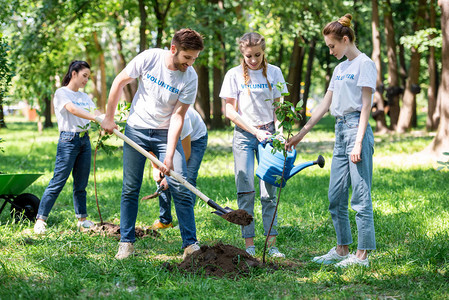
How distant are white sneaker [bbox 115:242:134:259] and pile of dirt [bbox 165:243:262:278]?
52cm

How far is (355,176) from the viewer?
4.16 meters

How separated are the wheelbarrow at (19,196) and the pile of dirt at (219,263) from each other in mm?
2405

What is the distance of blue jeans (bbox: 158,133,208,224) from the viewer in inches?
229

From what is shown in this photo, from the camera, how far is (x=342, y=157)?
4.26 meters


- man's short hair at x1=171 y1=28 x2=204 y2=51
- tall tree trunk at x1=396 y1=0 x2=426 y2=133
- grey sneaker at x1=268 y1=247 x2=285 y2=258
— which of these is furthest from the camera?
tall tree trunk at x1=396 y1=0 x2=426 y2=133

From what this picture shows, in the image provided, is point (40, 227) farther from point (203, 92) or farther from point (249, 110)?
point (203, 92)

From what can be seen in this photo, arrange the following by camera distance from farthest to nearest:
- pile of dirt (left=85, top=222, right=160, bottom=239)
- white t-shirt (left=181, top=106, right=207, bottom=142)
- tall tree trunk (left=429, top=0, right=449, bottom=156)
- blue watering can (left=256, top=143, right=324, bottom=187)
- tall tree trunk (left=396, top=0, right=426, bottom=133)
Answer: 1. tall tree trunk (left=396, top=0, right=426, bottom=133)
2. tall tree trunk (left=429, top=0, right=449, bottom=156)
3. white t-shirt (left=181, top=106, right=207, bottom=142)
4. pile of dirt (left=85, top=222, right=160, bottom=239)
5. blue watering can (left=256, top=143, right=324, bottom=187)

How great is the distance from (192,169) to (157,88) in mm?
1602

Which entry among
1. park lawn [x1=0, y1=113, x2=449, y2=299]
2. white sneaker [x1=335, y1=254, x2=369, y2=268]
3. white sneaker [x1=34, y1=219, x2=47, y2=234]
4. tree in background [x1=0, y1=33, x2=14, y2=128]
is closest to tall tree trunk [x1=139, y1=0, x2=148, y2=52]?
park lawn [x1=0, y1=113, x2=449, y2=299]

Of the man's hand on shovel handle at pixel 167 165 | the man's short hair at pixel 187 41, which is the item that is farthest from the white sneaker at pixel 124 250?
the man's short hair at pixel 187 41

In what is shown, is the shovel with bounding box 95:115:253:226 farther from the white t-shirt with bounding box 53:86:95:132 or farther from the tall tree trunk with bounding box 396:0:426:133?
the tall tree trunk with bounding box 396:0:426:133

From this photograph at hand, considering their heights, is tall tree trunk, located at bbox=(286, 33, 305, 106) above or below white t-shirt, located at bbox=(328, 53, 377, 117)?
above

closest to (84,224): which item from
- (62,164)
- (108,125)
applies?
(62,164)

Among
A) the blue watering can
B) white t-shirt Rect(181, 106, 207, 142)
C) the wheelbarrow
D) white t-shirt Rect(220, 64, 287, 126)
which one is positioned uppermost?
white t-shirt Rect(220, 64, 287, 126)
